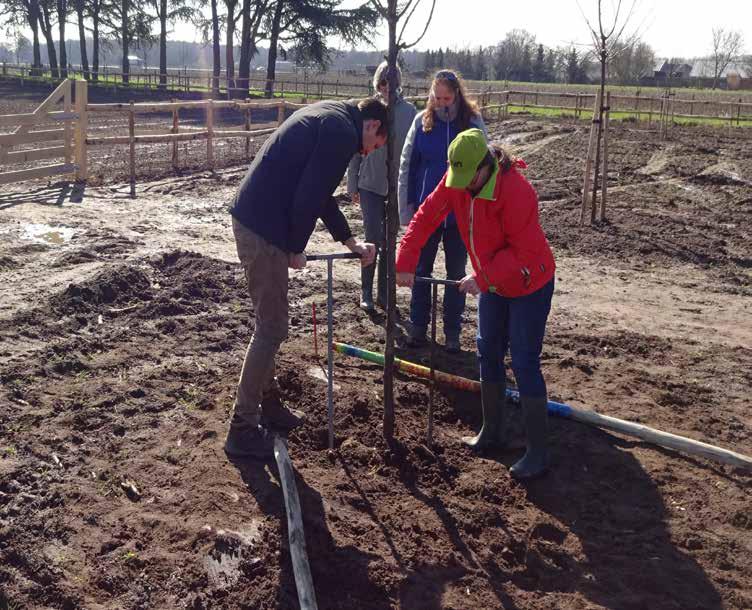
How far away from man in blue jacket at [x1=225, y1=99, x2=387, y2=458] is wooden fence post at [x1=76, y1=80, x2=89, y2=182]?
9797 millimetres

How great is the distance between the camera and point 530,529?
3730mm

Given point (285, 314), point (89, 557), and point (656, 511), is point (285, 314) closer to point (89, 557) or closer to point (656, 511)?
point (89, 557)

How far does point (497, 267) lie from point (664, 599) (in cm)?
160

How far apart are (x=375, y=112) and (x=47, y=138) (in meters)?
10.3

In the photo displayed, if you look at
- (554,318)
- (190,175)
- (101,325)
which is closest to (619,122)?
(190,175)

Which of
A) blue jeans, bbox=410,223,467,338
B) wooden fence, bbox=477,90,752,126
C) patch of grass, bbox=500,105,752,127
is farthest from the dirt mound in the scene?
patch of grass, bbox=500,105,752,127

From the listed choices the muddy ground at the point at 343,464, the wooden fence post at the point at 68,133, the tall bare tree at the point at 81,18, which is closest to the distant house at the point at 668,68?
the tall bare tree at the point at 81,18

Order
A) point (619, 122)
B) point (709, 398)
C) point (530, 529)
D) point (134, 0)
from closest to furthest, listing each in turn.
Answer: point (530, 529)
point (709, 398)
point (619, 122)
point (134, 0)

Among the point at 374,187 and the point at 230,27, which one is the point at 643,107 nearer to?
the point at 230,27

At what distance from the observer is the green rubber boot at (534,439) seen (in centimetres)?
407

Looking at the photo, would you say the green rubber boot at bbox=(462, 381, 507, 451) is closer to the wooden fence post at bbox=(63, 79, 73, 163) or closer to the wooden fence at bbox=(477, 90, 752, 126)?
the wooden fence post at bbox=(63, 79, 73, 163)

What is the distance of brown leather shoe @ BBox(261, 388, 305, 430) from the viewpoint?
15.1 feet

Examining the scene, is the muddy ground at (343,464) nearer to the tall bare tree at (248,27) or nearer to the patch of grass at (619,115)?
the patch of grass at (619,115)

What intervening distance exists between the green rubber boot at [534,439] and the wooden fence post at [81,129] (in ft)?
34.9
